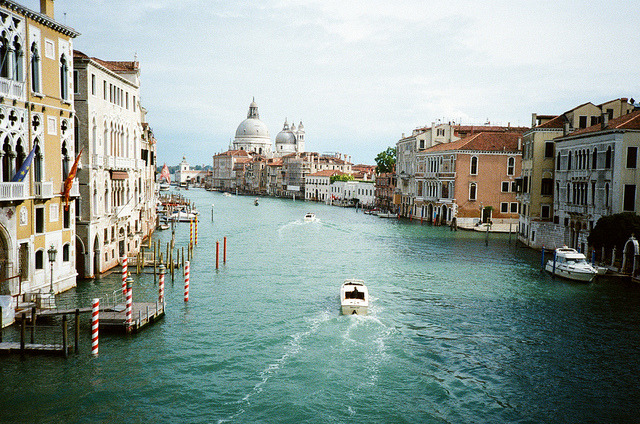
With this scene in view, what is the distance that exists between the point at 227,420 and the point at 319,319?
6.38 metres

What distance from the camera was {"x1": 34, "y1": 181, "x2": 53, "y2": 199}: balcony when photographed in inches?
609

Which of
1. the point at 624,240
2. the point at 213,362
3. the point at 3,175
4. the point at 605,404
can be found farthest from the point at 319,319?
the point at 624,240

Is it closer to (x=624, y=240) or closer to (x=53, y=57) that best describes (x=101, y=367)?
(x=53, y=57)

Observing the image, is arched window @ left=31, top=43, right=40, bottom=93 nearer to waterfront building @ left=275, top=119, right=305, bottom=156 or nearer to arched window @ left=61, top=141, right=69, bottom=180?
arched window @ left=61, top=141, right=69, bottom=180

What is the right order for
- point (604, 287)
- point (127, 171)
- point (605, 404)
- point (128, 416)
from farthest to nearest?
point (127, 171)
point (604, 287)
point (605, 404)
point (128, 416)

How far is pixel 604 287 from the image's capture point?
69.4 feet

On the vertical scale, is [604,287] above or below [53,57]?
below

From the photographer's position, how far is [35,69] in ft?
50.7

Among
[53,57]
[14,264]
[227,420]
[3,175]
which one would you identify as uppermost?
[53,57]

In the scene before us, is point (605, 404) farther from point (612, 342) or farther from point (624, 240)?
point (624, 240)

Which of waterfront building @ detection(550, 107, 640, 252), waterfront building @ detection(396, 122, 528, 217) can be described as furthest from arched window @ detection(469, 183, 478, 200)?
waterfront building @ detection(550, 107, 640, 252)

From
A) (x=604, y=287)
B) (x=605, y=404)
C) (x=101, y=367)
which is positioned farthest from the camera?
(x=604, y=287)

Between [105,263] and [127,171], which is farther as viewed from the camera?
[127,171]

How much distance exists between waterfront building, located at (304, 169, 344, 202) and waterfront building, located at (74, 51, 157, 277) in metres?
64.7
